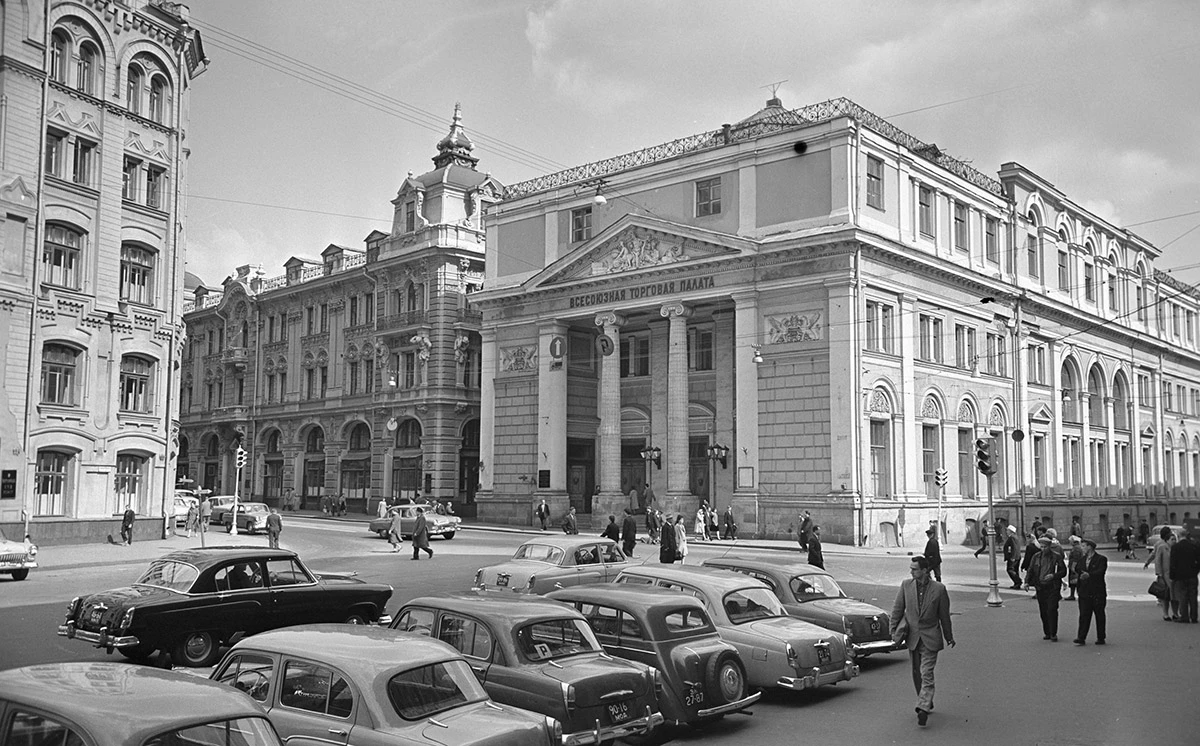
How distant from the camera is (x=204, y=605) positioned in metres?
13.6

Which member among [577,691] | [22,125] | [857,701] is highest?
[22,125]

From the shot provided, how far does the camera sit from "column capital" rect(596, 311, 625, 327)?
4612 centimetres

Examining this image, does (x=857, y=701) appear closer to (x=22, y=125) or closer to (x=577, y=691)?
(x=577, y=691)

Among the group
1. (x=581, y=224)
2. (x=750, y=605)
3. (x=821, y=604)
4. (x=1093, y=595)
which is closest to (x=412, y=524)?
(x=581, y=224)

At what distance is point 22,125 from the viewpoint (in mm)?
33125

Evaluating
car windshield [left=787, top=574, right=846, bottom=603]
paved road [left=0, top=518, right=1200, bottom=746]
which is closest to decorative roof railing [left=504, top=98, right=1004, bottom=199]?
paved road [left=0, top=518, right=1200, bottom=746]

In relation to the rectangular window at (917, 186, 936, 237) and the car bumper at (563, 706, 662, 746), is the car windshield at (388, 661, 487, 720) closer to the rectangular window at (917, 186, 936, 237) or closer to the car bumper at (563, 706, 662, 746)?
the car bumper at (563, 706, 662, 746)

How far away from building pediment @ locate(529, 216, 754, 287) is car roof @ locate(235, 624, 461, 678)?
3446 cm

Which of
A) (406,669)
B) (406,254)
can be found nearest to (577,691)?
(406,669)

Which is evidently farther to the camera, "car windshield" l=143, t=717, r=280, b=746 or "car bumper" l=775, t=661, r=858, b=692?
"car bumper" l=775, t=661, r=858, b=692

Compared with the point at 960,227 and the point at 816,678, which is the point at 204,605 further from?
the point at 960,227

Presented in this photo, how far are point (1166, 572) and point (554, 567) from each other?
12218 millimetres

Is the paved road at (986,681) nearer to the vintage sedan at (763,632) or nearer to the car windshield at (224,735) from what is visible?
the vintage sedan at (763,632)

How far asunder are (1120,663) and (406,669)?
11.7m
